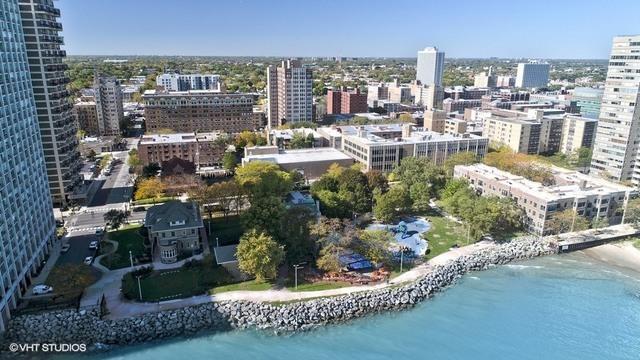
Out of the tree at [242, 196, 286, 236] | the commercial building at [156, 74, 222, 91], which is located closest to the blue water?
the tree at [242, 196, 286, 236]

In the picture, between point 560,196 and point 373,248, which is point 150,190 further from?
point 560,196

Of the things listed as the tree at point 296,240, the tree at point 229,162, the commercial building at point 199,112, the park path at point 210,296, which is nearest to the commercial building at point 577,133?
the park path at point 210,296

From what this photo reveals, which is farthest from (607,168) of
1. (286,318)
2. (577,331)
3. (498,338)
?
(286,318)

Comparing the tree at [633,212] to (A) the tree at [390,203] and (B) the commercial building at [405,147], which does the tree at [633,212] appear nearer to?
(A) the tree at [390,203]

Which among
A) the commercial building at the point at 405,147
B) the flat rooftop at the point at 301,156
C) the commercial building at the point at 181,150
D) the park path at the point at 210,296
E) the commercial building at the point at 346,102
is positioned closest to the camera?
the park path at the point at 210,296

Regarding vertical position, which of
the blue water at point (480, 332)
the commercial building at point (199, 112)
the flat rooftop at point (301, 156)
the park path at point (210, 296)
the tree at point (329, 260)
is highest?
the commercial building at point (199, 112)

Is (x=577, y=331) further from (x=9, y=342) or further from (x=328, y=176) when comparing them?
(x=9, y=342)
